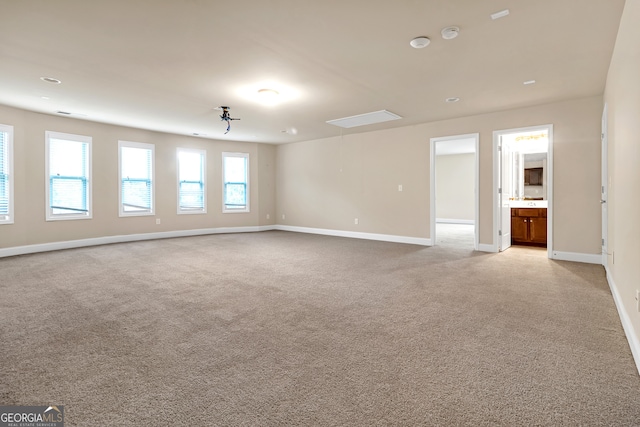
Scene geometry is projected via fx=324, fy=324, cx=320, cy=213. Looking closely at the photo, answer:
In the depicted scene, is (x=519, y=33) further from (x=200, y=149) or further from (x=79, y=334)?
(x=200, y=149)

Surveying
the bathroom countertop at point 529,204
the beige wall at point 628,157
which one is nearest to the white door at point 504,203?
the bathroom countertop at point 529,204

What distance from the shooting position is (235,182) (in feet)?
30.6

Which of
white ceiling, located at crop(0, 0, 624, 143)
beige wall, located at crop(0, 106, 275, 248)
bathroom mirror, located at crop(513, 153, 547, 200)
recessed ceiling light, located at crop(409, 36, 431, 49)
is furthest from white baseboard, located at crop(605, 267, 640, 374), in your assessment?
beige wall, located at crop(0, 106, 275, 248)

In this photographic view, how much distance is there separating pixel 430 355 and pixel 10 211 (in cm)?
719

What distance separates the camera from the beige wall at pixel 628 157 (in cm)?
216

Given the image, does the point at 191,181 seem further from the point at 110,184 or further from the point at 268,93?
the point at 268,93

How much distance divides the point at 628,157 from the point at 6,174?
845 centimetres

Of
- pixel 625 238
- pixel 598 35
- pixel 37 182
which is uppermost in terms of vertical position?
pixel 598 35

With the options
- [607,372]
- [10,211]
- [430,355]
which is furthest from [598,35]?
[10,211]

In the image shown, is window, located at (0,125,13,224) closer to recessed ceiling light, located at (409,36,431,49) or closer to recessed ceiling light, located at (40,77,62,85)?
recessed ceiling light, located at (40,77,62,85)

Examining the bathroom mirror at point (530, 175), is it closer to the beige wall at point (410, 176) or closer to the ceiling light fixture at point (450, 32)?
the beige wall at point (410, 176)

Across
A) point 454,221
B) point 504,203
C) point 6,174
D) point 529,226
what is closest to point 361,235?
point 504,203

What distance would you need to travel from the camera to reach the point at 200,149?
28.4 ft

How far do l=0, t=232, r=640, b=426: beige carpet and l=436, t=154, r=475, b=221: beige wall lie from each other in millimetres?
7036
